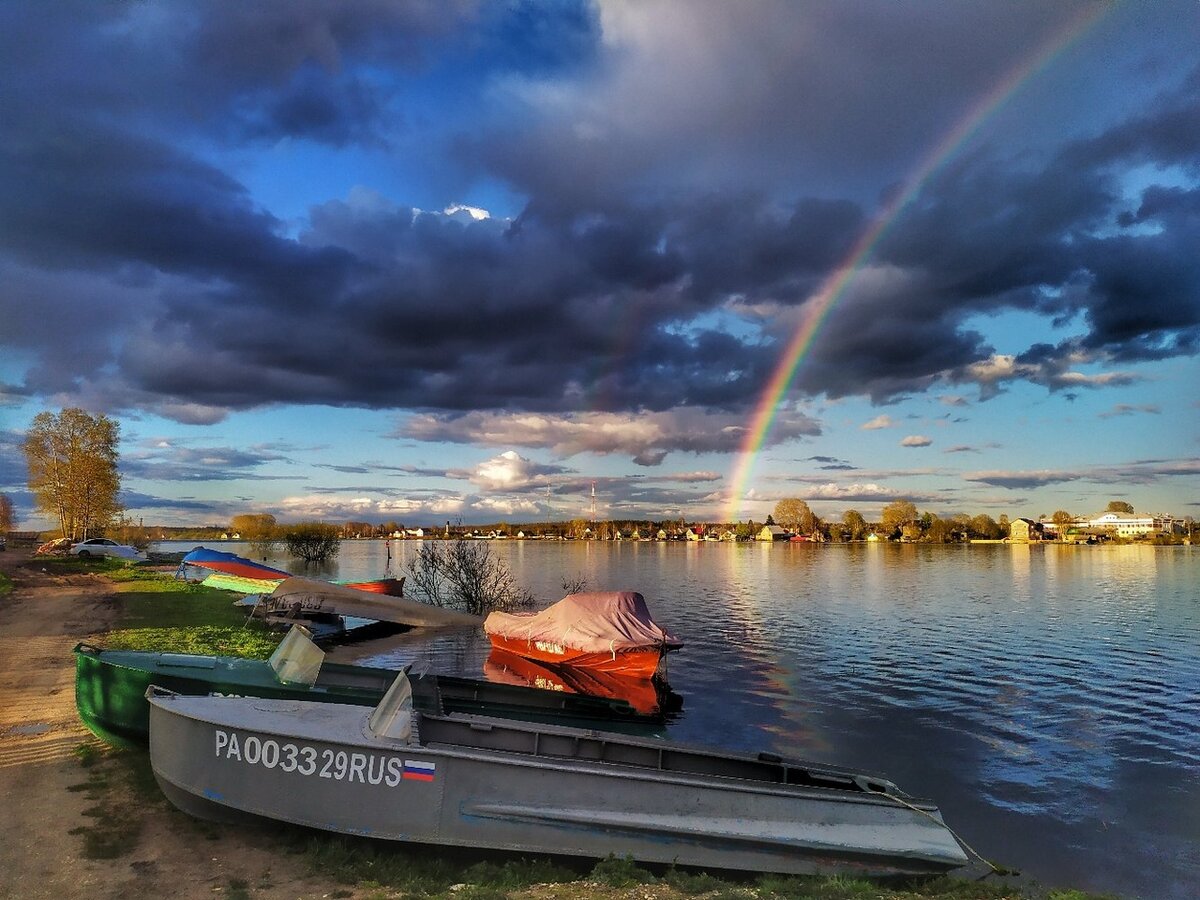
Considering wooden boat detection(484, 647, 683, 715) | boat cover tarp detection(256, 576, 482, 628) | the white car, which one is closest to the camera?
wooden boat detection(484, 647, 683, 715)

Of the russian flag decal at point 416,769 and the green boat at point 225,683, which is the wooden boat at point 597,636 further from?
the russian flag decal at point 416,769

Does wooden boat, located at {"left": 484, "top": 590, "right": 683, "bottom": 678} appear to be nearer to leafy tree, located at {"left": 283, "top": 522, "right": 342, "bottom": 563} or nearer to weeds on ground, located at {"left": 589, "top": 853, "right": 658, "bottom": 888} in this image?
weeds on ground, located at {"left": 589, "top": 853, "right": 658, "bottom": 888}

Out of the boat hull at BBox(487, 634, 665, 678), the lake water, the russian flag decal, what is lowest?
the lake water

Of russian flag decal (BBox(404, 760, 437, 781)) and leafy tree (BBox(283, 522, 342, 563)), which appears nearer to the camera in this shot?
russian flag decal (BBox(404, 760, 437, 781))

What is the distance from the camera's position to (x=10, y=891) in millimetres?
7738

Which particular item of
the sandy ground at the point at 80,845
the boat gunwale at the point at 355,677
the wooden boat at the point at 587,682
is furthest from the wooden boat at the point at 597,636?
the sandy ground at the point at 80,845

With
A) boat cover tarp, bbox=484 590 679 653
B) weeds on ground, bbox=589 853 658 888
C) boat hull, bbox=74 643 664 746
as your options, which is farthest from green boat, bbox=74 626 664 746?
boat cover tarp, bbox=484 590 679 653

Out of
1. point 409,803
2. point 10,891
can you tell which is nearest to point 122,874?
point 10,891

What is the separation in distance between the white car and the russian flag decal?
2646 inches

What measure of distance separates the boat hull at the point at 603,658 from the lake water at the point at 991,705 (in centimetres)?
135

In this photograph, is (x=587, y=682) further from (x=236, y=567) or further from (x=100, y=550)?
(x=100, y=550)

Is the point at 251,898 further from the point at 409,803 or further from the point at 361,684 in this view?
the point at 361,684

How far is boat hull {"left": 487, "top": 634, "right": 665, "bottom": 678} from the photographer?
26.0m

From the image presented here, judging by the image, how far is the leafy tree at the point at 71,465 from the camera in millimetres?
67125
